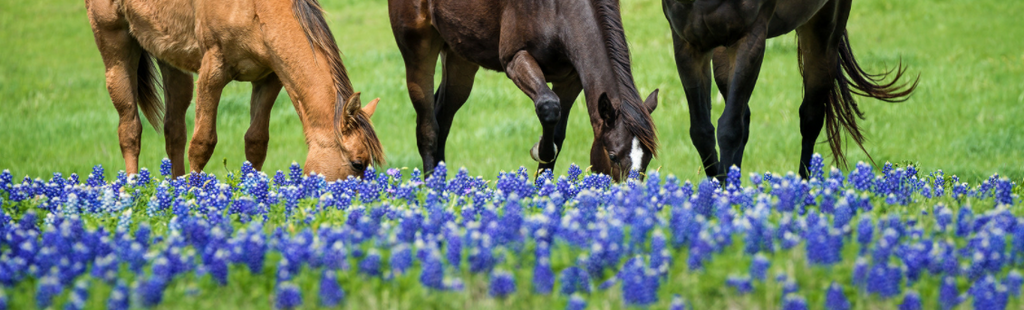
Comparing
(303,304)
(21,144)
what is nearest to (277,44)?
(303,304)

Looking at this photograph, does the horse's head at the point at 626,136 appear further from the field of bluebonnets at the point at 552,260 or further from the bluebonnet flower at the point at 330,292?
the bluebonnet flower at the point at 330,292

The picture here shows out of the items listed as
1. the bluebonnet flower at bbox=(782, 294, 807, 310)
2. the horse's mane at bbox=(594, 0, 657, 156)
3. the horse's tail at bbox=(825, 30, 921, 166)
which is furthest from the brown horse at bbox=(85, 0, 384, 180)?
the horse's tail at bbox=(825, 30, 921, 166)

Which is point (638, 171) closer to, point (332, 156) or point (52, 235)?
point (332, 156)

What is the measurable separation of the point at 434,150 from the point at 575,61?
1953 mm

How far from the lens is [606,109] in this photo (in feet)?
15.5

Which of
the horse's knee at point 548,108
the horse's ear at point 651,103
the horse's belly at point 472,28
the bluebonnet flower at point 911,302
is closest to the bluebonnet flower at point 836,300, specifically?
the bluebonnet flower at point 911,302

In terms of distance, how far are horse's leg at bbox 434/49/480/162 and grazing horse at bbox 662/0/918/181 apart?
86.0 inches

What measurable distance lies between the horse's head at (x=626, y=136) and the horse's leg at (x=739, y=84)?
1.57ft

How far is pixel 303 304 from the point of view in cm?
244

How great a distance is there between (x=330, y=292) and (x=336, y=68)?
3.32 meters

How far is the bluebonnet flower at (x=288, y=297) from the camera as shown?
2.35 metres

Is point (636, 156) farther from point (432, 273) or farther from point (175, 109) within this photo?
point (175, 109)

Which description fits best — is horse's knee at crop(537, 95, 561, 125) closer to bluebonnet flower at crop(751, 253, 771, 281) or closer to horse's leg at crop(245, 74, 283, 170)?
horse's leg at crop(245, 74, 283, 170)

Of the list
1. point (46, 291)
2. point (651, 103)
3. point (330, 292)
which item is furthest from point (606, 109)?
point (46, 291)
